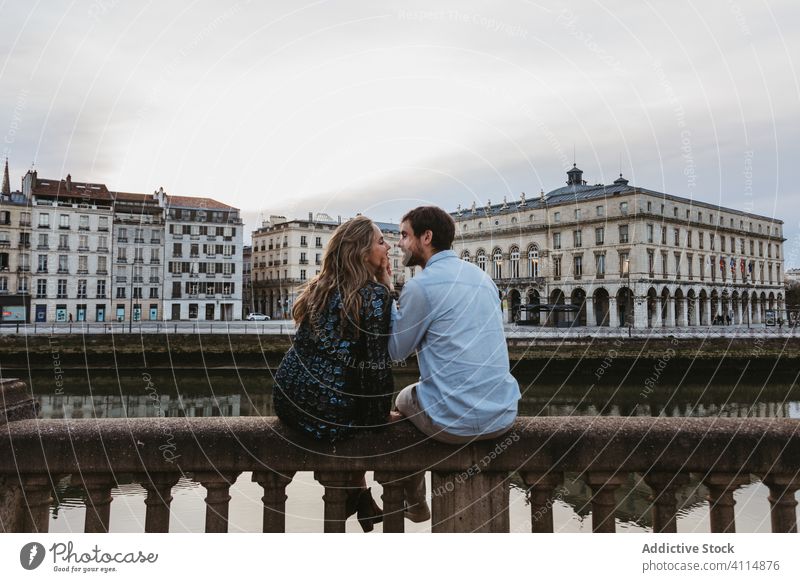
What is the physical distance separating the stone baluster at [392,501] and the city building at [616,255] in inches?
1887

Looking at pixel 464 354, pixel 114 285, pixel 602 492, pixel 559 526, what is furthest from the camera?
pixel 114 285

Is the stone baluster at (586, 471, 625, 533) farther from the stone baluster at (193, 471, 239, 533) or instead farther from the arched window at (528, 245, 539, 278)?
the arched window at (528, 245, 539, 278)

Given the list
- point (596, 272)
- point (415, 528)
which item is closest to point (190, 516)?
point (415, 528)

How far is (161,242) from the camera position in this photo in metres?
60.8

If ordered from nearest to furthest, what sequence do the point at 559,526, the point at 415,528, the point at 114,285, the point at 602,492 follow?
1. the point at 602,492
2. the point at 415,528
3. the point at 559,526
4. the point at 114,285

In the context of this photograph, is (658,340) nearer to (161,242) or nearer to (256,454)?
(256,454)

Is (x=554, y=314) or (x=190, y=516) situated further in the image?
(x=554, y=314)

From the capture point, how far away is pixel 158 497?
3084mm

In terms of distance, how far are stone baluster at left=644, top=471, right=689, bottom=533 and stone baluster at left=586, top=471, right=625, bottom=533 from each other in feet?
0.59

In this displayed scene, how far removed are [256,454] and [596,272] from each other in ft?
181

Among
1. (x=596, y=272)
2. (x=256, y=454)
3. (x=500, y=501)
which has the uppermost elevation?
(x=596, y=272)

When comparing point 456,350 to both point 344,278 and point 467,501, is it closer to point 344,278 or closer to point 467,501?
point 344,278

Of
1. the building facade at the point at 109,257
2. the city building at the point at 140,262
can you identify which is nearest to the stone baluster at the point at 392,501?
the building facade at the point at 109,257

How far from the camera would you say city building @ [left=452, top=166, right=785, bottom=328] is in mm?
52906
